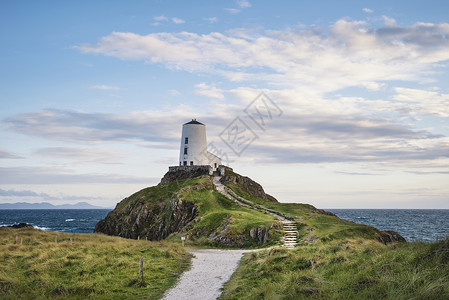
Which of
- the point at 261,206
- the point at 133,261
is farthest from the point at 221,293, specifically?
Answer: the point at 261,206

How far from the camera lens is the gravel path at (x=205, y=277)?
18.2m

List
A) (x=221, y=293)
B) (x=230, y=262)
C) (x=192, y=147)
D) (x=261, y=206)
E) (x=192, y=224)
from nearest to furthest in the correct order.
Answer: (x=221, y=293) → (x=230, y=262) → (x=192, y=224) → (x=261, y=206) → (x=192, y=147)

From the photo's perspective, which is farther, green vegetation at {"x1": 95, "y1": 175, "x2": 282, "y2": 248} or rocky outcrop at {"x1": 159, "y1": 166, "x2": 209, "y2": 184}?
rocky outcrop at {"x1": 159, "y1": 166, "x2": 209, "y2": 184}

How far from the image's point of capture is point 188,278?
22.2 metres

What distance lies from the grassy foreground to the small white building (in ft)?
159

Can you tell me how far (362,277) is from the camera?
1535cm

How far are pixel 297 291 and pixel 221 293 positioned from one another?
4.68 m

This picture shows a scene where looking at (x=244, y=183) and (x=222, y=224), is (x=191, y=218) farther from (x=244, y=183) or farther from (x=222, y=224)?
(x=244, y=183)

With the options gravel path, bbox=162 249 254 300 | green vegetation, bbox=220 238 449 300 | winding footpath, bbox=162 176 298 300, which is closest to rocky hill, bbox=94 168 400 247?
winding footpath, bbox=162 176 298 300

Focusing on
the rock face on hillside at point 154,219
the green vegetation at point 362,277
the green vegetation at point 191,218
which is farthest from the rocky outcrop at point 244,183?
the green vegetation at point 362,277

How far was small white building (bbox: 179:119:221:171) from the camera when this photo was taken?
7962 centimetres

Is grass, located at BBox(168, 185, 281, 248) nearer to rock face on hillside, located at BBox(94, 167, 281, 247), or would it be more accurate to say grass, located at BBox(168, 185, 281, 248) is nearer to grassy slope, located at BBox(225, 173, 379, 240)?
rock face on hillside, located at BBox(94, 167, 281, 247)

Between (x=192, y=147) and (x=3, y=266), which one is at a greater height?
(x=192, y=147)

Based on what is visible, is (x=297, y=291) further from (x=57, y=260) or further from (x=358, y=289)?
(x=57, y=260)
